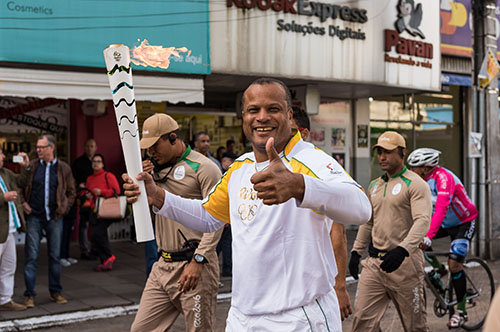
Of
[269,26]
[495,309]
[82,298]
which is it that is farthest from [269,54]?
[495,309]

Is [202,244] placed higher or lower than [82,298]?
higher

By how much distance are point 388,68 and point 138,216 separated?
11.5 meters

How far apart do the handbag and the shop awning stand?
163 centimetres

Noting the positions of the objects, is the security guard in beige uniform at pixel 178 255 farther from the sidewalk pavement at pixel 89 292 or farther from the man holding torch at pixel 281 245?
the sidewalk pavement at pixel 89 292

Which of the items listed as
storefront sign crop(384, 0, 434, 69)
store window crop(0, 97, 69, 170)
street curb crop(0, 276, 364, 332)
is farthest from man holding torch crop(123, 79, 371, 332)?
storefront sign crop(384, 0, 434, 69)

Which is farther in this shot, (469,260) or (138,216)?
(469,260)

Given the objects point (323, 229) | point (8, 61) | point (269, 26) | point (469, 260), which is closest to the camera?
point (323, 229)

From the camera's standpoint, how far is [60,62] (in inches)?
388

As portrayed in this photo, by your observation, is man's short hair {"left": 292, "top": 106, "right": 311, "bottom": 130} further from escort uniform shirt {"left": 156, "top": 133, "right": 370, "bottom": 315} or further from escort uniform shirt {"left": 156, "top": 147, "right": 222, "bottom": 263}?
escort uniform shirt {"left": 156, "top": 133, "right": 370, "bottom": 315}

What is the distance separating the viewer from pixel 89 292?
891cm

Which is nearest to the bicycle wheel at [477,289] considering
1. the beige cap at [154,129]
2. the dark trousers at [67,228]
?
the beige cap at [154,129]

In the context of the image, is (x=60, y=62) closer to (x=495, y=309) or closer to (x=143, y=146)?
(x=143, y=146)

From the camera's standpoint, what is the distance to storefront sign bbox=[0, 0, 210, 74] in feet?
31.2

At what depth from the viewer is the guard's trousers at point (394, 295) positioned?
5.56 metres
